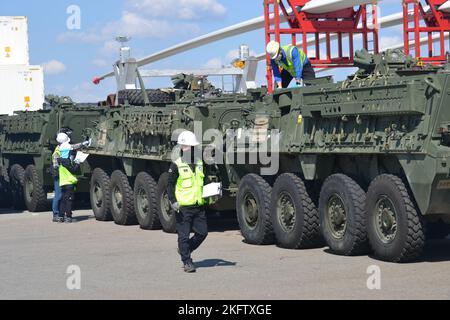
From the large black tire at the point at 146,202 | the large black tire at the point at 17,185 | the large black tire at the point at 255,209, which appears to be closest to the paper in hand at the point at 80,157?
the large black tire at the point at 146,202

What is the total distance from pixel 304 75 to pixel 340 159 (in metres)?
2.93

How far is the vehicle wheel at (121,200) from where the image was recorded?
1888 centimetres

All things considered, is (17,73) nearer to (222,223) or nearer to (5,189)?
(5,189)

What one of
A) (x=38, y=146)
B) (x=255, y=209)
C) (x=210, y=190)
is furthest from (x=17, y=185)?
(x=210, y=190)

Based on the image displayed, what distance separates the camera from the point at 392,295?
10078mm

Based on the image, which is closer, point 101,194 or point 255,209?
point 255,209

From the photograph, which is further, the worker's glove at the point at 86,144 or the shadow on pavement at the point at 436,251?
the worker's glove at the point at 86,144

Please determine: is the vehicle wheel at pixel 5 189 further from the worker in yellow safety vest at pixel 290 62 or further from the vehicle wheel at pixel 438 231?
the vehicle wheel at pixel 438 231

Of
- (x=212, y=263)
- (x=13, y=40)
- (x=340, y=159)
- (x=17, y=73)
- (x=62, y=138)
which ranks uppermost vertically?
(x=13, y=40)

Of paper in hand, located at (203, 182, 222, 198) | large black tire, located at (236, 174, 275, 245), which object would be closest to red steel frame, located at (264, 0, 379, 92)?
large black tire, located at (236, 174, 275, 245)

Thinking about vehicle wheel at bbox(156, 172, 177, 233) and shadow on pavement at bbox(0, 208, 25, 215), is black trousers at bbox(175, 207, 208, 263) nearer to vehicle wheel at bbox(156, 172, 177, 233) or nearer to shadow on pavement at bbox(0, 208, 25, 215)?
vehicle wheel at bbox(156, 172, 177, 233)

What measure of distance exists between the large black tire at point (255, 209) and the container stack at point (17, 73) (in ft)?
45.2

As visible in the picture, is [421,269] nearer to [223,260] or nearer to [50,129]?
[223,260]

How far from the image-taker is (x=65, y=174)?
19953 millimetres
